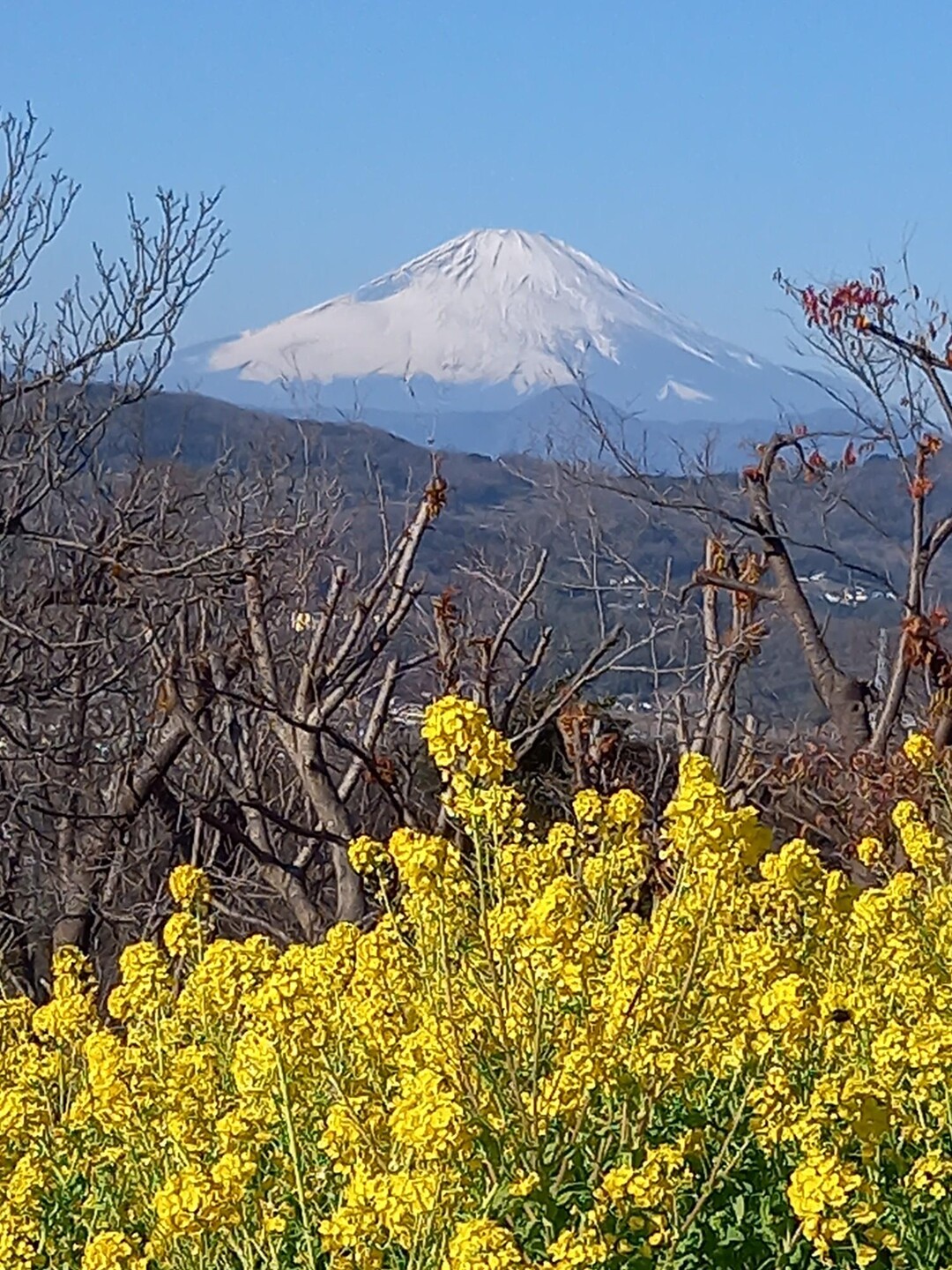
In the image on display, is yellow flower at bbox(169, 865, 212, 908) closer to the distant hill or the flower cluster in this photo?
the flower cluster

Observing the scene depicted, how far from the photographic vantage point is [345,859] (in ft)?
22.1

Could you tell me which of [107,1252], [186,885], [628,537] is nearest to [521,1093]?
[107,1252]

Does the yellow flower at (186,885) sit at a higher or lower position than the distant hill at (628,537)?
lower

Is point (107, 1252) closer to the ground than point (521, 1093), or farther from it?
closer to the ground

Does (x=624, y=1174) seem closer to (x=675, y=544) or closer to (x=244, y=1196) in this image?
(x=244, y=1196)

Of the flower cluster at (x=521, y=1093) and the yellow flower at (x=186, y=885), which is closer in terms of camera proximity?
the flower cluster at (x=521, y=1093)

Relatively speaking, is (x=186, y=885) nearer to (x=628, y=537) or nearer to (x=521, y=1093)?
(x=521, y=1093)

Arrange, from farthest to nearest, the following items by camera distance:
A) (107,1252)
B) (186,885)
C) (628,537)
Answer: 1. (628,537)
2. (186,885)
3. (107,1252)

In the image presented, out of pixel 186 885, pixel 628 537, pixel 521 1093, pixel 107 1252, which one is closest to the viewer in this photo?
pixel 107 1252

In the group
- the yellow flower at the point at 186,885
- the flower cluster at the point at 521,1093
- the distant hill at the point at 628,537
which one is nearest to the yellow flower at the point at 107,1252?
the flower cluster at the point at 521,1093

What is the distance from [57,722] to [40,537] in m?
4.37

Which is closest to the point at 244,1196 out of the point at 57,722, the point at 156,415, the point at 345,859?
the point at 345,859

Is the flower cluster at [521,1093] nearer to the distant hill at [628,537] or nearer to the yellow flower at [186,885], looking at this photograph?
the yellow flower at [186,885]

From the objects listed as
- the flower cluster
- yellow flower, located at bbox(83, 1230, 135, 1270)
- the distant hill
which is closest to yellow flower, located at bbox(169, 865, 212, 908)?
the flower cluster
